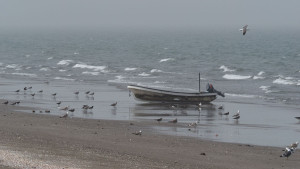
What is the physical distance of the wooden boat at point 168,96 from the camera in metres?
38.5

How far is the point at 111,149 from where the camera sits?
72.5 feet

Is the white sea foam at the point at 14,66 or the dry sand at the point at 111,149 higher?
the dry sand at the point at 111,149

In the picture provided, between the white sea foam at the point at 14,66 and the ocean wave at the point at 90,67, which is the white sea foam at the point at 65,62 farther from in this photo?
the white sea foam at the point at 14,66

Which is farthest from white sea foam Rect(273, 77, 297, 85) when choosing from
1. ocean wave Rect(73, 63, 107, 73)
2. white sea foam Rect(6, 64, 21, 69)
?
white sea foam Rect(6, 64, 21, 69)

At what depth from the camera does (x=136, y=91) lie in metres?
39.1

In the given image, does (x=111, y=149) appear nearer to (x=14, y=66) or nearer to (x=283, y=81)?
(x=283, y=81)

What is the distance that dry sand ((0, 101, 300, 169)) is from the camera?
19.0m

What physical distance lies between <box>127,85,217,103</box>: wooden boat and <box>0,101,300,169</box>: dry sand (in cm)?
1003

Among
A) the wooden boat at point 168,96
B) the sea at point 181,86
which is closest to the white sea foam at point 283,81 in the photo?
the sea at point 181,86

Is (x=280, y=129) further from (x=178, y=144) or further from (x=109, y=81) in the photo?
(x=109, y=81)

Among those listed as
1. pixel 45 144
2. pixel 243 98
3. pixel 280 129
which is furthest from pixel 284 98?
pixel 45 144

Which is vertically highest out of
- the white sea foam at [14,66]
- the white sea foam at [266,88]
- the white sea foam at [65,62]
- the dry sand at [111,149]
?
the dry sand at [111,149]

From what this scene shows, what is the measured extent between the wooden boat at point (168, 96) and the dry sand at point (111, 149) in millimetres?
10027

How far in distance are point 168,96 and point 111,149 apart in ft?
55.7
